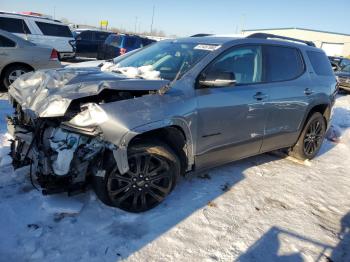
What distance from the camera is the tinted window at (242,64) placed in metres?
3.94

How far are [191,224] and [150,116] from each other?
1156 millimetres

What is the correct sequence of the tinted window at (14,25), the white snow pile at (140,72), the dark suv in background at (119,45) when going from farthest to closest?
the dark suv in background at (119,45) < the tinted window at (14,25) < the white snow pile at (140,72)

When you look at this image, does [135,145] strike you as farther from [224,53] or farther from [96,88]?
[224,53]

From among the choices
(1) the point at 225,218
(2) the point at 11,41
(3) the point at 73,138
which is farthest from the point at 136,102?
(2) the point at 11,41

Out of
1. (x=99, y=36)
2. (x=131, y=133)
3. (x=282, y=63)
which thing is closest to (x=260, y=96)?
(x=282, y=63)

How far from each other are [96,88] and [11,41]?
6.27m

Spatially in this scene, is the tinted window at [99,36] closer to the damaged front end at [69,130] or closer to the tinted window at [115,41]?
the tinted window at [115,41]

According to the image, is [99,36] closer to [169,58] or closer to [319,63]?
[319,63]

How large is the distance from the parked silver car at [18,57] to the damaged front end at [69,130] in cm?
539

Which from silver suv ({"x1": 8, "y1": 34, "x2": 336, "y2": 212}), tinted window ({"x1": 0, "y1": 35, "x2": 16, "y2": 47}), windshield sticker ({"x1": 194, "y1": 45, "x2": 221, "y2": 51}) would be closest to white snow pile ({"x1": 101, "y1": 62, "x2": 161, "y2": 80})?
silver suv ({"x1": 8, "y1": 34, "x2": 336, "y2": 212})

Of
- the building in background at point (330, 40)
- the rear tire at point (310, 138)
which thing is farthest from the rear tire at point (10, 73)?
the building in background at point (330, 40)

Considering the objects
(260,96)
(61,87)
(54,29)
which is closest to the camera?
(61,87)

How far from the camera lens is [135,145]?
3.29m

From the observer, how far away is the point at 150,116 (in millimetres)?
3209
